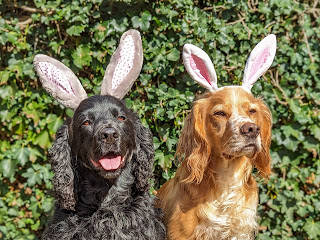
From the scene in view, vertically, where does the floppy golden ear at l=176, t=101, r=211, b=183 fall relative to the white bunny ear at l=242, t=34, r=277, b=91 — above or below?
below

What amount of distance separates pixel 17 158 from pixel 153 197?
189cm

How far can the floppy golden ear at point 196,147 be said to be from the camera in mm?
3906

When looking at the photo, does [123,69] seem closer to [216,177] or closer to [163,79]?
[216,177]

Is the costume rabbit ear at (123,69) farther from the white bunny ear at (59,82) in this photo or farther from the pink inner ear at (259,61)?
the pink inner ear at (259,61)

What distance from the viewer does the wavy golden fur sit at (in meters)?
3.87

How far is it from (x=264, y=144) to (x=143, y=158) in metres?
0.91

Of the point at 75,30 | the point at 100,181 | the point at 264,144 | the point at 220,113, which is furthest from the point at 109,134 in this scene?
the point at 75,30

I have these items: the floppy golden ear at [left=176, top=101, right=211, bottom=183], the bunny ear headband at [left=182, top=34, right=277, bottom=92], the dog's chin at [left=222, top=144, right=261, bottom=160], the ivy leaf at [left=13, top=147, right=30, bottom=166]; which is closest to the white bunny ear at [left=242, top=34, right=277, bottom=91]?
the bunny ear headband at [left=182, top=34, right=277, bottom=92]

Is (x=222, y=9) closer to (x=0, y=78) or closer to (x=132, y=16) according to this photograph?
(x=132, y=16)

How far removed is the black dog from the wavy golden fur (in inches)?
8.3

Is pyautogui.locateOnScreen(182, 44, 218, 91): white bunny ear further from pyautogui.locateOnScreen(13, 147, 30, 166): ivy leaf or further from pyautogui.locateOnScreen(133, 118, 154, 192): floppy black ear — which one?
pyautogui.locateOnScreen(13, 147, 30, 166): ivy leaf

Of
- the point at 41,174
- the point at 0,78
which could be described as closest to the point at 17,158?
the point at 41,174

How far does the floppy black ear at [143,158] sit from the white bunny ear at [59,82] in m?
0.49

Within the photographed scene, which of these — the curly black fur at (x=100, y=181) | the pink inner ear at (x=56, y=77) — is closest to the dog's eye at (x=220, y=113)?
the curly black fur at (x=100, y=181)
